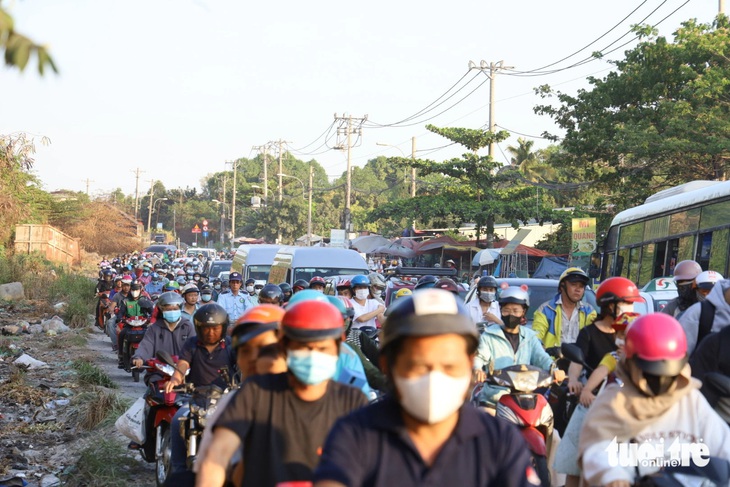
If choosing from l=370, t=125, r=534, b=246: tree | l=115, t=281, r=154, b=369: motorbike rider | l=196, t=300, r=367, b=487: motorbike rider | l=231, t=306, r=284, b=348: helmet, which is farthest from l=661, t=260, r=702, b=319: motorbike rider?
l=370, t=125, r=534, b=246: tree

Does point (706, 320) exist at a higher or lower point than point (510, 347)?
higher

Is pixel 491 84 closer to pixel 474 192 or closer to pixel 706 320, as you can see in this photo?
pixel 474 192

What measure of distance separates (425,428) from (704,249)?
480 inches

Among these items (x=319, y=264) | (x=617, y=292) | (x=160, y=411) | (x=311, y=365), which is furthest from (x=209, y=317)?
(x=319, y=264)

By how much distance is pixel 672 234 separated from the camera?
15.9 metres

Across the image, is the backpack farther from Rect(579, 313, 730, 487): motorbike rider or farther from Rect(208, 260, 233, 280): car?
Rect(208, 260, 233, 280): car

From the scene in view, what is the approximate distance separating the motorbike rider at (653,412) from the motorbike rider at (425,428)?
111cm

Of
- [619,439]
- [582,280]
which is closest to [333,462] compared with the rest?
[619,439]

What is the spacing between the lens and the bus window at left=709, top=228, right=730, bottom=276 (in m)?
13.4

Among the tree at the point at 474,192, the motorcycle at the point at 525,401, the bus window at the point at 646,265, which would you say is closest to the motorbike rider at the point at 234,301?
the bus window at the point at 646,265

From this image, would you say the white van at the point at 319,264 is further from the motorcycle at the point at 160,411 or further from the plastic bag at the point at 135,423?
the motorcycle at the point at 160,411

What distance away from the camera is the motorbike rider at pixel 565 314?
861 centimetres

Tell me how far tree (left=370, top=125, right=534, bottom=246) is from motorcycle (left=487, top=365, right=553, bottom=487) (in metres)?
29.4

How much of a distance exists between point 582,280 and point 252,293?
1246 cm
